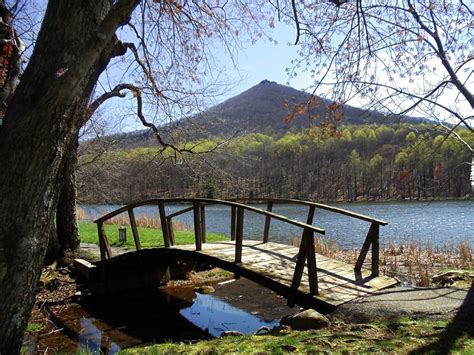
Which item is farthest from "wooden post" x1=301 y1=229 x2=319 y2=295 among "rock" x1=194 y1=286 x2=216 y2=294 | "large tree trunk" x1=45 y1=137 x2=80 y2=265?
"large tree trunk" x1=45 y1=137 x2=80 y2=265

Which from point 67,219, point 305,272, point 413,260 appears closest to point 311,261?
point 305,272

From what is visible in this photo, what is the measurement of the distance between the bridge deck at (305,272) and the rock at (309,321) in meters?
0.36

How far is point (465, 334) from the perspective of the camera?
14.4 feet

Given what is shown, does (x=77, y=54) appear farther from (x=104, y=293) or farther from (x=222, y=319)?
(x=104, y=293)

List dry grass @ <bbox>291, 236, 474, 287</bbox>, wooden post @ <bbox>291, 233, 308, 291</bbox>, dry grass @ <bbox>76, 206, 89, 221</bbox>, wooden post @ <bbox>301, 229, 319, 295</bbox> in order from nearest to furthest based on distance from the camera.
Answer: wooden post @ <bbox>301, 229, 319, 295</bbox>, wooden post @ <bbox>291, 233, 308, 291</bbox>, dry grass @ <bbox>291, 236, 474, 287</bbox>, dry grass @ <bbox>76, 206, 89, 221</bbox>

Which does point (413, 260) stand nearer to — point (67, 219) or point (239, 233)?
point (239, 233)

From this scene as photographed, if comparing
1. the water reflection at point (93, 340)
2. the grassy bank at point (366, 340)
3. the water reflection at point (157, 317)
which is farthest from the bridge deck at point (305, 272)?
the water reflection at point (93, 340)

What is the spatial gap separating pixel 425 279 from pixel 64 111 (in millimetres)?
7984

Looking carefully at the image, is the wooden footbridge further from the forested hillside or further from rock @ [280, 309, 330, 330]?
the forested hillside

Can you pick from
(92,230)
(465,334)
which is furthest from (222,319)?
(92,230)

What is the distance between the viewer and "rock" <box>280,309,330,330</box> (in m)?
5.39

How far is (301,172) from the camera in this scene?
325 feet

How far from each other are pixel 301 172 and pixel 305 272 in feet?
304

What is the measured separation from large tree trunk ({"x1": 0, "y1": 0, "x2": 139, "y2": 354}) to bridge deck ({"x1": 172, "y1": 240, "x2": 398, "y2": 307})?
3.90m
